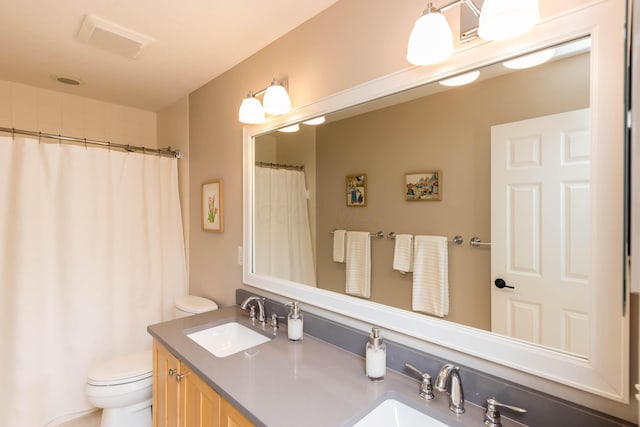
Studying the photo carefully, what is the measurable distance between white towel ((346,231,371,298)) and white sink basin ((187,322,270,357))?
52cm

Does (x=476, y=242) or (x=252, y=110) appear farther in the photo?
(x=252, y=110)

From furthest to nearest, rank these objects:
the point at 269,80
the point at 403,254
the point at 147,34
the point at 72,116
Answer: the point at 72,116 → the point at 269,80 → the point at 147,34 → the point at 403,254

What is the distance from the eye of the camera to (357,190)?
1.45 meters

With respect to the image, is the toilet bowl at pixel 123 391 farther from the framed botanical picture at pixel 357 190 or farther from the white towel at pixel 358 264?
the framed botanical picture at pixel 357 190

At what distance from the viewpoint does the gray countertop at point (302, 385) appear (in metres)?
0.90

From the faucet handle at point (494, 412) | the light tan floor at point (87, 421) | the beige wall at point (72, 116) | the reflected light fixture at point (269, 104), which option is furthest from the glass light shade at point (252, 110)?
the light tan floor at point (87, 421)

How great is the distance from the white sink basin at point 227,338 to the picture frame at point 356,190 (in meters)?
0.79

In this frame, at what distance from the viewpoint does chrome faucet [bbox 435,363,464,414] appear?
90cm

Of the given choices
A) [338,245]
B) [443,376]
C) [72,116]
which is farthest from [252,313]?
[72,116]

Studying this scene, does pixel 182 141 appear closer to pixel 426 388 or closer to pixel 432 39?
pixel 432 39

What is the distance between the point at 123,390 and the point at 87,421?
702 millimetres

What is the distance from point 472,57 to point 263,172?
1222mm

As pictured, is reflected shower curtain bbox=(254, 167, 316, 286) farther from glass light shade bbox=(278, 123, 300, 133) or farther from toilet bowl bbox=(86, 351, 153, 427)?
toilet bowl bbox=(86, 351, 153, 427)

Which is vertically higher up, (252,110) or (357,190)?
(252,110)
